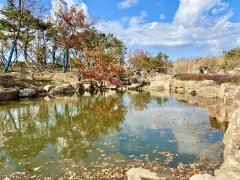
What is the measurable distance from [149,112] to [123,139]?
6.19 meters

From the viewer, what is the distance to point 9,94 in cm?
2250

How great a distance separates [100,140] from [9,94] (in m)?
16.2

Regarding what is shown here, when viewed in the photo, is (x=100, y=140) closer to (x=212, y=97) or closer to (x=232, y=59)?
(x=212, y=97)

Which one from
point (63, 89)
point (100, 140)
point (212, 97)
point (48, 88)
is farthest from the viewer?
point (63, 89)

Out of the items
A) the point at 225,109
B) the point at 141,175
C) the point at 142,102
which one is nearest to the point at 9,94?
the point at 142,102

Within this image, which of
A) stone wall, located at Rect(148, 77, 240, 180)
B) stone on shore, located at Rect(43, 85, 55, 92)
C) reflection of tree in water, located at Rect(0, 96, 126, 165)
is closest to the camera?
stone wall, located at Rect(148, 77, 240, 180)

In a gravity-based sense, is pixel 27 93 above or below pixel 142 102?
above

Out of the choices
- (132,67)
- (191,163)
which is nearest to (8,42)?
(132,67)

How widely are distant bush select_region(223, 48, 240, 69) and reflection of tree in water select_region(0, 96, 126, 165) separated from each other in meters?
35.9

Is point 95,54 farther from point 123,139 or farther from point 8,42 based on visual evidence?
point 123,139

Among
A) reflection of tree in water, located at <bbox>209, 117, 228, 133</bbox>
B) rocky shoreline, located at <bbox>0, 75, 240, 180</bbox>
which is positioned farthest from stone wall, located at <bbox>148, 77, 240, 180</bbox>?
reflection of tree in water, located at <bbox>209, 117, 228, 133</bbox>

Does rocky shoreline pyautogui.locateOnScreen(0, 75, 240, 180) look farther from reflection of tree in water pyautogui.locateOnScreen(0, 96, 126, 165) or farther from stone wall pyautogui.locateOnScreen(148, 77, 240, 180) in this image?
reflection of tree in water pyautogui.locateOnScreen(0, 96, 126, 165)

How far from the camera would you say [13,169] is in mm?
6809

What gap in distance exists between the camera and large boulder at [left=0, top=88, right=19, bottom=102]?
21.9m
